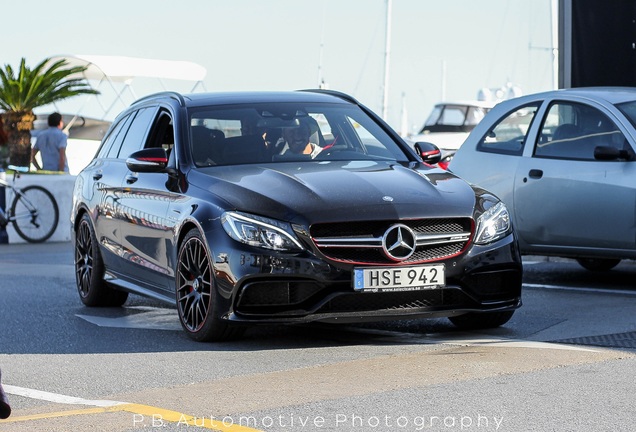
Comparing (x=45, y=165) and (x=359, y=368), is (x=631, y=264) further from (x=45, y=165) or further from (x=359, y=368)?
(x=45, y=165)

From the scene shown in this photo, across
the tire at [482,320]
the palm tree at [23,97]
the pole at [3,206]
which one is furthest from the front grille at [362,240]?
the palm tree at [23,97]

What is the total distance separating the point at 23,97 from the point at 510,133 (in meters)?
20.7

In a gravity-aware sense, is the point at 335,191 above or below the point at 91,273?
above

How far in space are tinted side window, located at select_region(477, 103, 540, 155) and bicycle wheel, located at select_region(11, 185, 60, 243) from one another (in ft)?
32.3

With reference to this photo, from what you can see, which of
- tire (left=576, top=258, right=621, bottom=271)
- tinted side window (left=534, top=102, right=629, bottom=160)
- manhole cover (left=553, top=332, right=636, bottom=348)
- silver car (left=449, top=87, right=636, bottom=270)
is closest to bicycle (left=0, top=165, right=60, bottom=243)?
silver car (left=449, top=87, right=636, bottom=270)

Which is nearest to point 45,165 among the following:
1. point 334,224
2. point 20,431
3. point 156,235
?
point 156,235

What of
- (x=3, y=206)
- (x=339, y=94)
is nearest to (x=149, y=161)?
(x=339, y=94)

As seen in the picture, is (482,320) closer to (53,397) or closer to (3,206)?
(53,397)

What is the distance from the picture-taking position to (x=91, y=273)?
35.6ft

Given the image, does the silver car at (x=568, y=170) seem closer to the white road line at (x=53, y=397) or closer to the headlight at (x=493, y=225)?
the headlight at (x=493, y=225)

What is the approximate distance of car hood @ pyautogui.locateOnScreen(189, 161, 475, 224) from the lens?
805 cm

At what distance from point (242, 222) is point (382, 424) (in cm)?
253

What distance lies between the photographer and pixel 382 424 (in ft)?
19.1

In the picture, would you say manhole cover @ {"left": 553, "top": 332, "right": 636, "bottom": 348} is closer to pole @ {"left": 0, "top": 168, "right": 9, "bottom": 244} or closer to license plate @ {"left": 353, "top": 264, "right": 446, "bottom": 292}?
Result: license plate @ {"left": 353, "top": 264, "right": 446, "bottom": 292}
